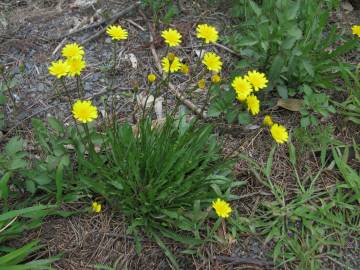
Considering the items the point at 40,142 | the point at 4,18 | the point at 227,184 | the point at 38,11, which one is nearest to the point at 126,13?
the point at 38,11

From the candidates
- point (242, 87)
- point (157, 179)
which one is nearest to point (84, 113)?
point (157, 179)

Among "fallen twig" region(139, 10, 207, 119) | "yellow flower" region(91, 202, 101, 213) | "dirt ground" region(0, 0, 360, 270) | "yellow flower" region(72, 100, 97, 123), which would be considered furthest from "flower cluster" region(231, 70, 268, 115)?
"yellow flower" region(91, 202, 101, 213)

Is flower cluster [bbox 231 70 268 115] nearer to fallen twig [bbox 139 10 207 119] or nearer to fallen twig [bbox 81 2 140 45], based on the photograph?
fallen twig [bbox 139 10 207 119]

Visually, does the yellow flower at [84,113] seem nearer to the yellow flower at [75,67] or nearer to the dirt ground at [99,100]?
the yellow flower at [75,67]

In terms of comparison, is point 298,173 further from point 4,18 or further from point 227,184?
point 4,18

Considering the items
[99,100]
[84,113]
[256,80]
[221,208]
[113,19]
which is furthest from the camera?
[113,19]

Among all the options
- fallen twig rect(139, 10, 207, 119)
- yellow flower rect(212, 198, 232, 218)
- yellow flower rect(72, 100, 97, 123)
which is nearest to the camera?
yellow flower rect(72, 100, 97, 123)

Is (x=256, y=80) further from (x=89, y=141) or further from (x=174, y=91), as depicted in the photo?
(x=89, y=141)

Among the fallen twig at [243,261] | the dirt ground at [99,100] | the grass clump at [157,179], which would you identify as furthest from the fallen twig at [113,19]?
the fallen twig at [243,261]
